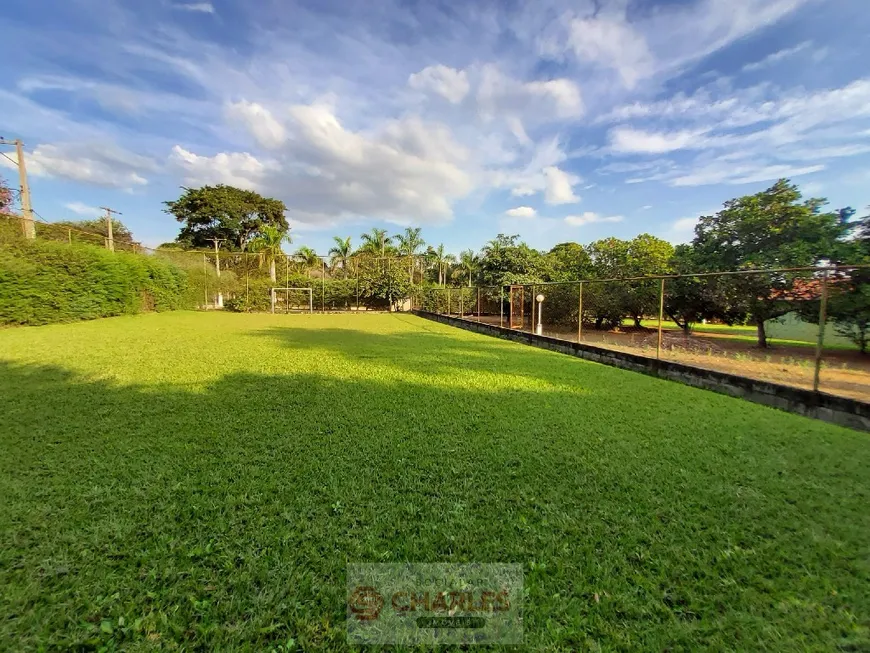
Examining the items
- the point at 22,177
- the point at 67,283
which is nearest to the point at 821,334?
the point at 67,283

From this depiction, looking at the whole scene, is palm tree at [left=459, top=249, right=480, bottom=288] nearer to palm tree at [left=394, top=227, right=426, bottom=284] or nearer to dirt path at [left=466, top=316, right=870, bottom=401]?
palm tree at [left=394, top=227, right=426, bottom=284]

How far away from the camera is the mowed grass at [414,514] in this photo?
1343 mm

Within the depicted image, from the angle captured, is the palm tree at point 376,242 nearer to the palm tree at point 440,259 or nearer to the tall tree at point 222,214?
the palm tree at point 440,259

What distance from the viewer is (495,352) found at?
7871mm

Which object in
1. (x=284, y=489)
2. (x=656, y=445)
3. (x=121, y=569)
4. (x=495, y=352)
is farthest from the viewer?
(x=495, y=352)

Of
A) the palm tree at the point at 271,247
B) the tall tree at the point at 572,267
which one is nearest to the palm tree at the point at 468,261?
the tall tree at the point at 572,267

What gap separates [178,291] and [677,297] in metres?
20.7

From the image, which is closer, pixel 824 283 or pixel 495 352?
pixel 824 283

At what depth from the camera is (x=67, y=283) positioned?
11.2m

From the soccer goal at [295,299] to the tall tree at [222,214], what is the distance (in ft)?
54.3

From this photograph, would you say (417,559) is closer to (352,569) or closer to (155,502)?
(352,569)

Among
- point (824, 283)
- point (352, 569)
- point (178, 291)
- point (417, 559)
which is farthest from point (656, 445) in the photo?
point (178, 291)

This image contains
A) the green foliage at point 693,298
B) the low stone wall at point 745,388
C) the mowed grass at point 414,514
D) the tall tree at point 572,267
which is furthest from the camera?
the tall tree at point 572,267

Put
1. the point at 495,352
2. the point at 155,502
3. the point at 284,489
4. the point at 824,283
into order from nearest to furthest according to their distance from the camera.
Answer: the point at 155,502
the point at 284,489
the point at 824,283
the point at 495,352
